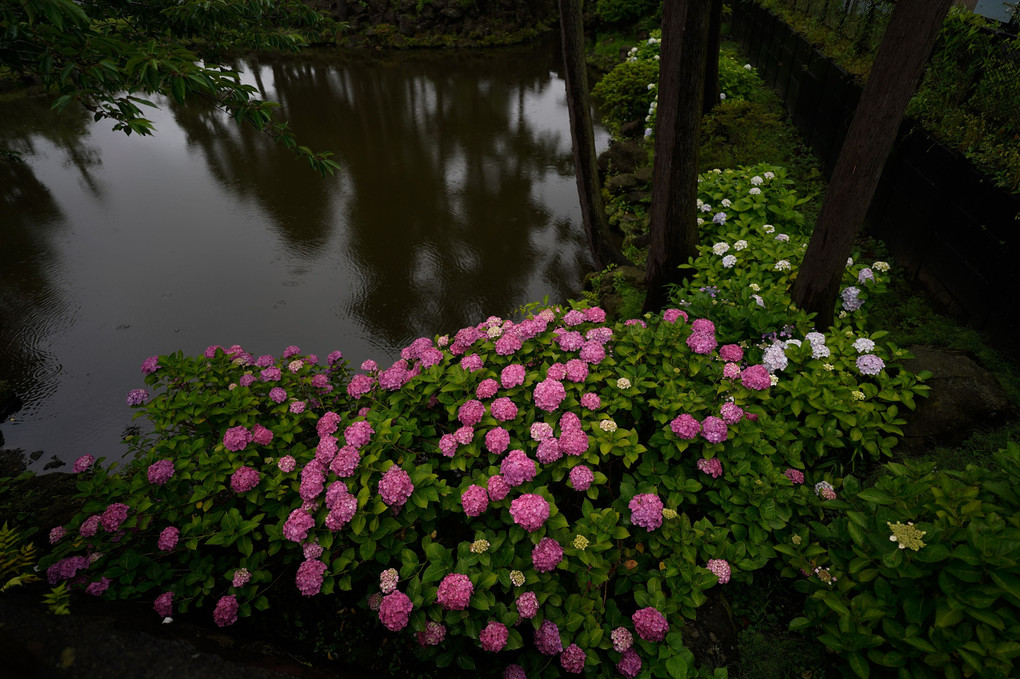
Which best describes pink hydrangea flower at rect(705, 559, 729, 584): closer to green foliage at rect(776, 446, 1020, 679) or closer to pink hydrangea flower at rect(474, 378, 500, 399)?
green foliage at rect(776, 446, 1020, 679)

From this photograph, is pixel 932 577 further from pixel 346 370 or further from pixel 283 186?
pixel 283 186

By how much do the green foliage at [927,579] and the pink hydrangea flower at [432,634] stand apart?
5.38 ft

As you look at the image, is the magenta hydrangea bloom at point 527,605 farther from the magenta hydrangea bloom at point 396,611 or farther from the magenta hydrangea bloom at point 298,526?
the magenta hydrangea bloom at point 298,526

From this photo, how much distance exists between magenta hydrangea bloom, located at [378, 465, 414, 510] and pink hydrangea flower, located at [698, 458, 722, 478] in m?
1.61

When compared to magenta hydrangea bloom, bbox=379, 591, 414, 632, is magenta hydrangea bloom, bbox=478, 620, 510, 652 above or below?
below

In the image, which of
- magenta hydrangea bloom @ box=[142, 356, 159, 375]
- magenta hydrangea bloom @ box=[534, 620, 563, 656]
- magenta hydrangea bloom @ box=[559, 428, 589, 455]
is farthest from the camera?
magenta hydrangea bloom @ box=[142, 356, 159, 375]

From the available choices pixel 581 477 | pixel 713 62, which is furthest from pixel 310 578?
pixel 713 62

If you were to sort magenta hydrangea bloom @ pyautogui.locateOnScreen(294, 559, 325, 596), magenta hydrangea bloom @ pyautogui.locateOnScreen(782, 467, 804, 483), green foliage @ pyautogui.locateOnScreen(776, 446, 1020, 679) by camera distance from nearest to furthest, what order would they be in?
green foliage @ pyautogui.locateOnScreen(776, 446, 1020, 679) < magenta hydrangea bloom @ pyautogui.locateOnScreen(294, 559, 325, 596) < magenta hydrangea bloom @ pyautogui.locateOnScreen(782, 467, 804, 483)

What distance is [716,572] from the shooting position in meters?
2.36

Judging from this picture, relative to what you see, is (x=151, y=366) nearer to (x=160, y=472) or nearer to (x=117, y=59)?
(x=160, y=472)

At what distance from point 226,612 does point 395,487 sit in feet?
3.47

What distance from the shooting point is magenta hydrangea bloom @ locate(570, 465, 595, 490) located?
246 centimetres

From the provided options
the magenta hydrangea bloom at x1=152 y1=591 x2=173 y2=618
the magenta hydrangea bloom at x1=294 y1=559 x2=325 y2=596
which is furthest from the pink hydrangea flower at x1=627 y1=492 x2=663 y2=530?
the magenta hydrangea bloom at x1=152 y1=591 x2=173 y2=618

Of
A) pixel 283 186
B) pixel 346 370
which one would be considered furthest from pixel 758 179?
pixel 283 186
